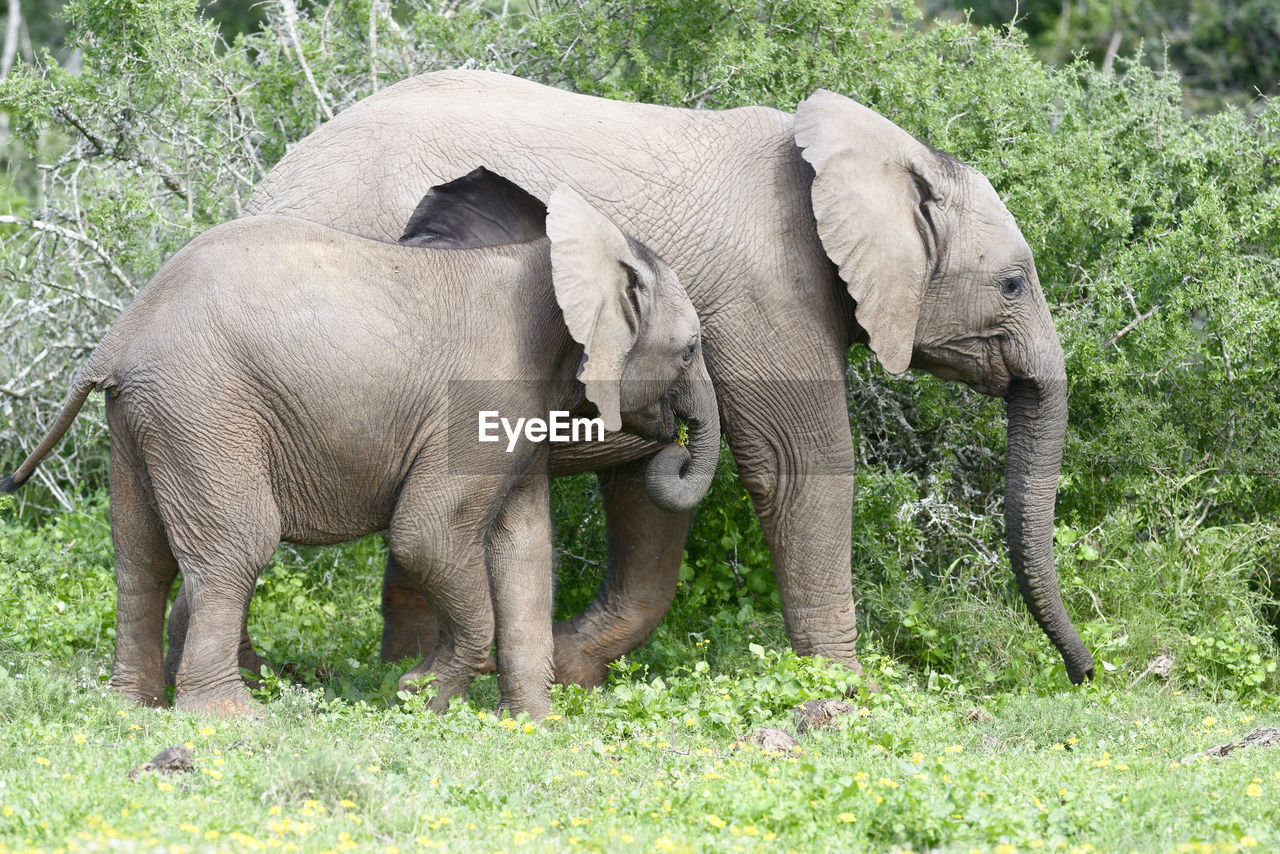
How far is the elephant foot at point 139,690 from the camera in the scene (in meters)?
7.10

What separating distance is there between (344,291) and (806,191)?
2.20 meters

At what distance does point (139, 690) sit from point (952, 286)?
4.00 m

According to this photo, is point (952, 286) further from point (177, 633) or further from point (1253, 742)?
point (177, 633)

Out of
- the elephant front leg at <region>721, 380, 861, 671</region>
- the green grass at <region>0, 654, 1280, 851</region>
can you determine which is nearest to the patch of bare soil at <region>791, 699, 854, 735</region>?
the green grass at <region>0, 654, 1280, 851</region>

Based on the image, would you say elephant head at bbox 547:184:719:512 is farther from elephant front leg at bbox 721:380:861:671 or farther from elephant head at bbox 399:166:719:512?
elephant front leg at bbox 721:380:861:671

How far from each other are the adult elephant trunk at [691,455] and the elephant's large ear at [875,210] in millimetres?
777

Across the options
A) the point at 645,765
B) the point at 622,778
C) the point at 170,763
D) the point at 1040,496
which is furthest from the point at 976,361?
the point at 170,763

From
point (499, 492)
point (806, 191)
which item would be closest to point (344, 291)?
point (499, 492)

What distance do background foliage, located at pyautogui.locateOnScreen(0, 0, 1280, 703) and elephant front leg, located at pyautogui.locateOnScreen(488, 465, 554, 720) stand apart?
1407 millimetres

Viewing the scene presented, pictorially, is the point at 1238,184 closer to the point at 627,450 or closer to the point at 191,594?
the point at 627,450

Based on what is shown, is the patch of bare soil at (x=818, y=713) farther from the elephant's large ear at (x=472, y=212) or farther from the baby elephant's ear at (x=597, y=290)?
the elephant's large ear at (x=472, y=212)

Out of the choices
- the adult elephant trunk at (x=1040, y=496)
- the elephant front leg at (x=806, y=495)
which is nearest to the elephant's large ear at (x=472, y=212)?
the elephant front leg at (x=806, y=495)

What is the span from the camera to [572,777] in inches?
239

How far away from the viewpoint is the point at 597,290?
22.8 feet
